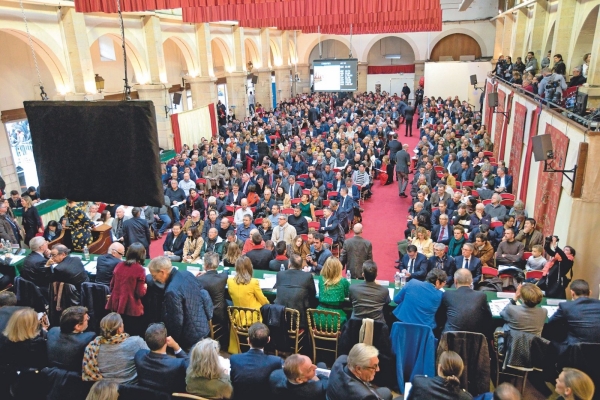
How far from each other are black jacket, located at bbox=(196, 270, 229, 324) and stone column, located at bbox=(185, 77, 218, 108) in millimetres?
13617

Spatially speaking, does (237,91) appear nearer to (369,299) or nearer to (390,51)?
(390,51)

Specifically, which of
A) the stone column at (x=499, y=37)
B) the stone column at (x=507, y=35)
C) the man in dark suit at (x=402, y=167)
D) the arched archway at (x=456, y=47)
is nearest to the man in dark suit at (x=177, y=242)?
the man in dark suit at (x=402, y=167)

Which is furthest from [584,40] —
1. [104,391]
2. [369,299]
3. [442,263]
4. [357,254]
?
[104,391]

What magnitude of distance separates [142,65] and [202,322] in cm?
1170

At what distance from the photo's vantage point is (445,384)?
3240 mm

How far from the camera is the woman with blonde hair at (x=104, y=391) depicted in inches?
126

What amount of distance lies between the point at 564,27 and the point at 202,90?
12.2 meters

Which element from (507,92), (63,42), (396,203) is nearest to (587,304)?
(396,203)

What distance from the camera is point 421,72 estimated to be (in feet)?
97.2

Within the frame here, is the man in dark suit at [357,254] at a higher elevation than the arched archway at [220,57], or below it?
below

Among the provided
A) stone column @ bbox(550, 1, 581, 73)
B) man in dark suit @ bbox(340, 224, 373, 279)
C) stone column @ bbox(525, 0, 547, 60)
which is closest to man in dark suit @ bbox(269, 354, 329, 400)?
man in dark suit @ bbox(340, 224, 373, 279)

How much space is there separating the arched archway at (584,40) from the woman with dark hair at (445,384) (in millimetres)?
10091

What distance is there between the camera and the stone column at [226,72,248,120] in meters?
20.4

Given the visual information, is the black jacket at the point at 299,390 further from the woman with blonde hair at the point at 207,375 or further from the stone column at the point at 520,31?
the stone column at the point at 520,31
